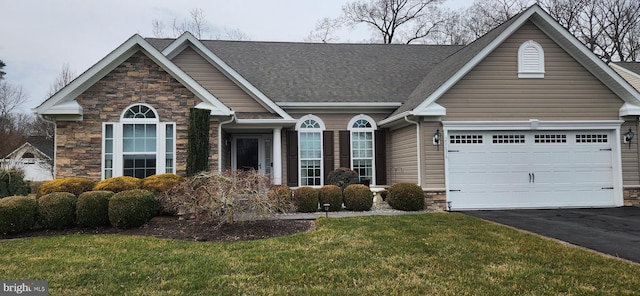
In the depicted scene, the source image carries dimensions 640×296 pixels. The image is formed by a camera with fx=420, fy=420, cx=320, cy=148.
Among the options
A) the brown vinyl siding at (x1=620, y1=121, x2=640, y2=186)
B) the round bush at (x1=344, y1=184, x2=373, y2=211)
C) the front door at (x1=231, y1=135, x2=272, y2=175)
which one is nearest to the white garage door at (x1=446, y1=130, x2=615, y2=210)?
the brown vinyl siding at (x1=620, y1=121, x2=640, y2=186)

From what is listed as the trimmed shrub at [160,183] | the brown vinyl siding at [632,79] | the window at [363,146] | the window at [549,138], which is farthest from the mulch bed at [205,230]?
the brown vinyl siding at [632,79]

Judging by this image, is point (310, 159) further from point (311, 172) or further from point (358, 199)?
point (358, 199)

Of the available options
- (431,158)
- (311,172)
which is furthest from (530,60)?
(311,172)

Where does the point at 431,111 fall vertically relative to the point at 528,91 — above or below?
below

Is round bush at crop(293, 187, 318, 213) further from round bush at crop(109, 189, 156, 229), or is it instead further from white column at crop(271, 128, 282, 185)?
round bush at crop(109, 189, 156, 229)

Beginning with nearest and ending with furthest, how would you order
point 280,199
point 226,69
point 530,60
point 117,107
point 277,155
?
point 280,199 → point 117,107 → point 530,60 → point 226,69 → point 277,155

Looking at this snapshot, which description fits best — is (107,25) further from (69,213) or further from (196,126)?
(69,213)

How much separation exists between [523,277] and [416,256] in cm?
142

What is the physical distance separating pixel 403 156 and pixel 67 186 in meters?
9.02

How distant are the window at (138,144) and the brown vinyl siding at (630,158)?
1269 centimetres

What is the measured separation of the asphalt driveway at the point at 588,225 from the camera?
6754mm

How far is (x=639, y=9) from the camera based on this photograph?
90.7 feet

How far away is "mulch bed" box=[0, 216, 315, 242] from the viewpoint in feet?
25.0

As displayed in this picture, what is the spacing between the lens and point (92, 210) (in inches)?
328
